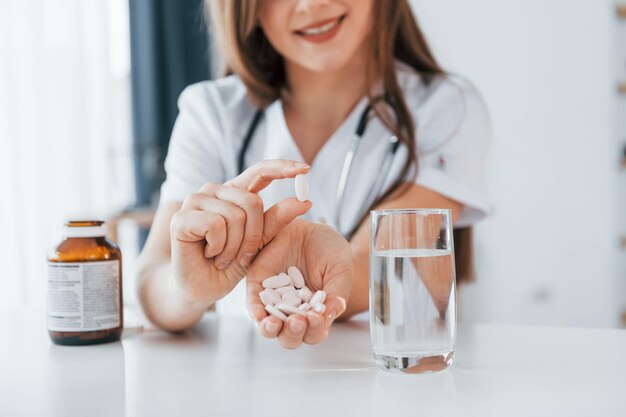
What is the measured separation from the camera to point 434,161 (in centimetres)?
129

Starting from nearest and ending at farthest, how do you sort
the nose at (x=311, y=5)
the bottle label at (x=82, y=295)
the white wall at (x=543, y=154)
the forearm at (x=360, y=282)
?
the bottle label at (x=82, y=295) < the forearm at (x=360, y=282) < the nose at (x=311, y=5) < the white wall at (x=543, y=154)

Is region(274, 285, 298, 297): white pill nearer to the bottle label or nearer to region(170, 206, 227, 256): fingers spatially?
region(170, 206, 227, 256): fingers

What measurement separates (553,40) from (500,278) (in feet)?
3.54

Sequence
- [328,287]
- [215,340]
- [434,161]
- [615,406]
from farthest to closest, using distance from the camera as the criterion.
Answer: [434,161] < [215,340] < [328,287] < [615,406]

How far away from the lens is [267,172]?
75 cm

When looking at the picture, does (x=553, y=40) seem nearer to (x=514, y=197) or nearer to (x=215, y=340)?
(x=514, y=197)

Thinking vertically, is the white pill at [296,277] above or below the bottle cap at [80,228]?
below

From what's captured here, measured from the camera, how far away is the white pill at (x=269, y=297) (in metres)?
0.72

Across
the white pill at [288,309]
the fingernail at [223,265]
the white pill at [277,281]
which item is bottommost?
the white pill at [288,309]

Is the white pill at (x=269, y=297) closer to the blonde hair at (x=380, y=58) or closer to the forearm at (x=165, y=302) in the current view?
the forearm at (x=165, y=302)

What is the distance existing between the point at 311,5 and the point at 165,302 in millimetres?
592

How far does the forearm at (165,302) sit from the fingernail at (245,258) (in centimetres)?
13

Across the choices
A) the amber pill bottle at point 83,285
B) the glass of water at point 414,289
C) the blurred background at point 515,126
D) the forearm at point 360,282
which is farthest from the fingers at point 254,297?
the blurred background at point 515,126

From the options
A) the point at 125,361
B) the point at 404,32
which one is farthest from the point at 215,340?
the point at 404,32
